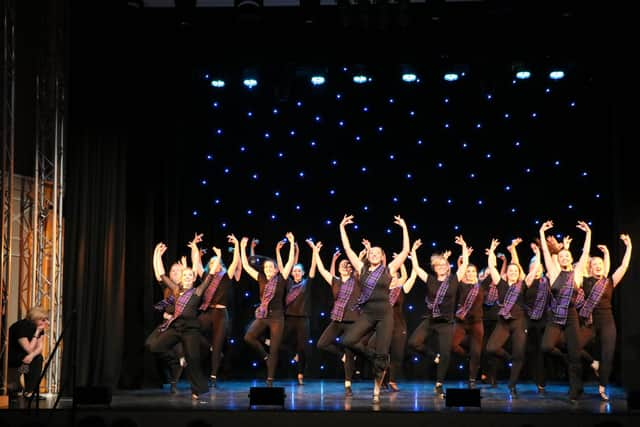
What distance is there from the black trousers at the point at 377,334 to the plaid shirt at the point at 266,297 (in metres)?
1.94

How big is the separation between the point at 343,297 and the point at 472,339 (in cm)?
170

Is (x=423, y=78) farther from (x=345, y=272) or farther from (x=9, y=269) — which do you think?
(x=9, y=269)

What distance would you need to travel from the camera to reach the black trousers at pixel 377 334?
31.2 ft

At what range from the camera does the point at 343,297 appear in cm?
1083

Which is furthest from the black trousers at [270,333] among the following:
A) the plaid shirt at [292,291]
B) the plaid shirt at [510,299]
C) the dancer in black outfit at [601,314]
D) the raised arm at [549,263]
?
the dancer in black outfit at [601,314]

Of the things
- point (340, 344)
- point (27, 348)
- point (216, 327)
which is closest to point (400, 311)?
point (340, 344)

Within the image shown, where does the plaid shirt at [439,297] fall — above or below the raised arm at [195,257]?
below

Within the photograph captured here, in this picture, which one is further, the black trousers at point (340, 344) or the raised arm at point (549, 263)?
the black trousers at point (340, 344)

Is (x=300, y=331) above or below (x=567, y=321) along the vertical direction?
→ below

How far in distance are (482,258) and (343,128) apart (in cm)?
295

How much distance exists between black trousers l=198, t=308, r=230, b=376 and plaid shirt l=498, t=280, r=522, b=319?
3.73 m

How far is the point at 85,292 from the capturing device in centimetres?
1084

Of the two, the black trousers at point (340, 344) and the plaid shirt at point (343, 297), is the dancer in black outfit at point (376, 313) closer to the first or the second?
the black trousers at point (340, 344)

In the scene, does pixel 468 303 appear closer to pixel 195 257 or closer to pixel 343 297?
pixel 343 297
